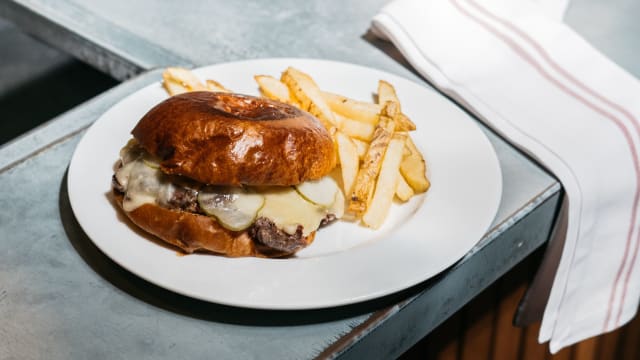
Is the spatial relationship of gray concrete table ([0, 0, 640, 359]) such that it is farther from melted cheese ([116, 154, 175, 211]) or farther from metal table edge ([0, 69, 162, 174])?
melted cheese ([116, 154, 175, 211])

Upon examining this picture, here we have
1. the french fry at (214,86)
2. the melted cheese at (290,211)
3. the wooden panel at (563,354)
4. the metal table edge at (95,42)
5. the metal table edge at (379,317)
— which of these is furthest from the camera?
the wooden panel at (563,354)

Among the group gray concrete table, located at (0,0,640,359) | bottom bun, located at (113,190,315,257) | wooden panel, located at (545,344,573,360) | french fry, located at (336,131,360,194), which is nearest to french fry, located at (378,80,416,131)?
french fry, located at (336,131,360,194)

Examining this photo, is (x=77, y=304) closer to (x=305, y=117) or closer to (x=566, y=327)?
(x=305, y=117)

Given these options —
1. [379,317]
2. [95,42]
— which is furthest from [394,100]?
[95,42]

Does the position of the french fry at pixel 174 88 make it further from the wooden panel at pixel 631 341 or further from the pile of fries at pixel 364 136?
the wooden panel at pixel 631 341

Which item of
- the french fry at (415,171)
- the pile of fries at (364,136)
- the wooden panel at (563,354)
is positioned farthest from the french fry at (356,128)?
the wooden panel at (563,354)

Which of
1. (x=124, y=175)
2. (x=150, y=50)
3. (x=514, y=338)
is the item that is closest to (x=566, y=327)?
(x=514, y=338)
